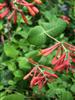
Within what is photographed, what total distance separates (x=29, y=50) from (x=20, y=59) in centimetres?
10

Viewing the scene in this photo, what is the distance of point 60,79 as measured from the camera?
131cm

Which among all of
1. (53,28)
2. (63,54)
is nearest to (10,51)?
(53,28)

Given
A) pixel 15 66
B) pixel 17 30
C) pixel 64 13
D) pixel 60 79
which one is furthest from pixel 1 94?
pixel 64 13

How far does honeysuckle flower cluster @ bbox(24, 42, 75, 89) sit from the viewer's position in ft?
3.67

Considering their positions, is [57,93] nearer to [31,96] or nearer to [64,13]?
[31,96]

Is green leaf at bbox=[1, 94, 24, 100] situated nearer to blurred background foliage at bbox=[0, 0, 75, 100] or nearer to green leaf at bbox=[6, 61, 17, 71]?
blurred background foliage at bbox=[0, 0, 75, 100]

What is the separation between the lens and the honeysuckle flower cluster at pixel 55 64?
1117 millimetres

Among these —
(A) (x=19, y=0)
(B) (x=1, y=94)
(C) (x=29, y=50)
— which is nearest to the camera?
(A) (x=19, y=0)

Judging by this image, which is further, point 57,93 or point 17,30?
point 17,30

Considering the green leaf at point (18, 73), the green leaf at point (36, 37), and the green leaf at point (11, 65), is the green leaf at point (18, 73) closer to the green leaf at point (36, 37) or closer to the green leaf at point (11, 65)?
the green leaf at point (11, 65)

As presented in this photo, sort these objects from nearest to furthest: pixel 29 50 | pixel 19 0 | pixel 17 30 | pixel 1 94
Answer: pixel 19 0, pixel 1 94, pixel 29 50, pixel 17 30

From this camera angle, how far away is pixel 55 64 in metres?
1.16

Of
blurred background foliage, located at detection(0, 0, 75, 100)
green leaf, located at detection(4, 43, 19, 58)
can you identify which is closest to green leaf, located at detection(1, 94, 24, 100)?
blurred background foliage, located at detection(0, 0, 75, 100)

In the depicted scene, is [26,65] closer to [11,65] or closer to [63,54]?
[11,65]
